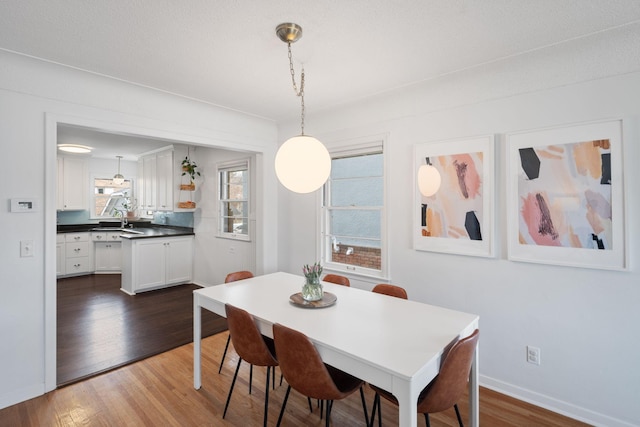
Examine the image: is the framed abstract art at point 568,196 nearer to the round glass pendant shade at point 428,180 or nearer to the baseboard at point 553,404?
the round glass pendant shade at point 428,180

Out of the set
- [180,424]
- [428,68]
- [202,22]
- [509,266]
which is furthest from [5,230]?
[509,266]

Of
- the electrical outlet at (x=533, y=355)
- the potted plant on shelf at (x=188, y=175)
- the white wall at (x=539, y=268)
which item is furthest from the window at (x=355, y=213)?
the potted plant on shelf at (x=188, y=175)

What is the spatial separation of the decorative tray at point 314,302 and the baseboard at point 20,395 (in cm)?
210

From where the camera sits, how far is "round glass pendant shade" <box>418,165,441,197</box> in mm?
2776

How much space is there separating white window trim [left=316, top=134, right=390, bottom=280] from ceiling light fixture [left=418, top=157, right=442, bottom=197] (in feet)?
1.23

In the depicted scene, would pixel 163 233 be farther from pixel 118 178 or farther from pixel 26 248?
pixel 26 248

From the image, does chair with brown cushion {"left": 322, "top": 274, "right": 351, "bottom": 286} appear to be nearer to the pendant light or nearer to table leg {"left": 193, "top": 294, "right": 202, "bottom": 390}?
table leg {"left": 193, "top": 294, "right": 202, "bottom": 390}

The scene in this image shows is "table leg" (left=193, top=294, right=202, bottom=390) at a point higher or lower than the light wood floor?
higher

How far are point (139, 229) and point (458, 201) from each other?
243 inches

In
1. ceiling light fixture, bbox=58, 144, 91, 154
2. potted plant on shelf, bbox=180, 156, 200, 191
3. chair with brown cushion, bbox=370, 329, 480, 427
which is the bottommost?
chair with brown cushion, bbox=370, 329, 480, 427

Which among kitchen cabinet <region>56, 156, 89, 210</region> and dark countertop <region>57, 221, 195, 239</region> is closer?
dark countertop <region>57, 221, 195, 239</region>

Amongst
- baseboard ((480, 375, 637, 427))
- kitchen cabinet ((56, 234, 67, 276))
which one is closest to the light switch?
baseboard ((480, 375, 637, 427))

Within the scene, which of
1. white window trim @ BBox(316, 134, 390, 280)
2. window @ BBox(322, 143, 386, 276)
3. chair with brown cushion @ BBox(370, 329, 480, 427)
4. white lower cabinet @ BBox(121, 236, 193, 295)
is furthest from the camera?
white lower cabinet @ BBox(121, 236, 193, 295)

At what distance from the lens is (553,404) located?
2219mm
